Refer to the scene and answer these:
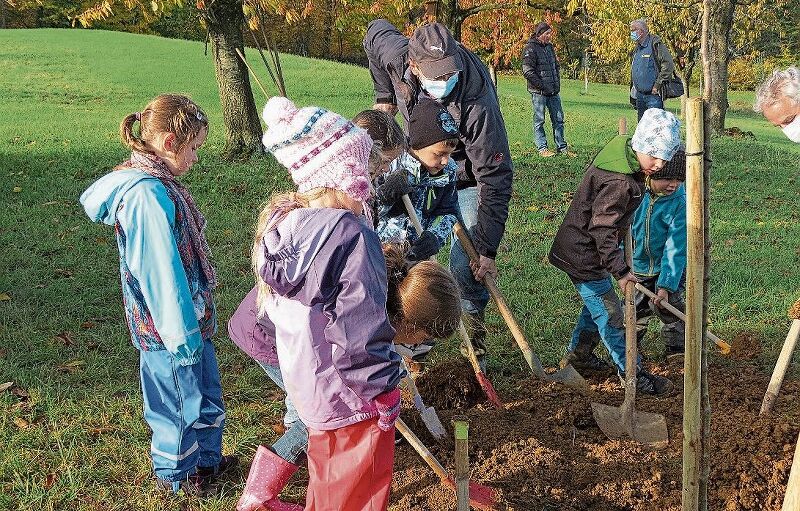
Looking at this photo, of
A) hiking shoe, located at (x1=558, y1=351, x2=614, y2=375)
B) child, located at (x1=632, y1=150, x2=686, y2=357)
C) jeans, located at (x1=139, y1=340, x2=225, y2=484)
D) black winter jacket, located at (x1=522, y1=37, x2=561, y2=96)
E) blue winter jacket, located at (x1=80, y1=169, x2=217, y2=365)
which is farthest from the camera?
black winter jacket, located at (x1=522, y1=37, x2=561, y2=96)

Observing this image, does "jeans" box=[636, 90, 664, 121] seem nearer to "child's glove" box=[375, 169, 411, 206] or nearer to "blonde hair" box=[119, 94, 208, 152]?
"child's glove" box=[375, 169, 411, 206]

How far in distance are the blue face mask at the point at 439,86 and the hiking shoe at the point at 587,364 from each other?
1.76 m

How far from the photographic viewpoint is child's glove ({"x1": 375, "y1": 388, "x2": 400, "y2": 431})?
234cm

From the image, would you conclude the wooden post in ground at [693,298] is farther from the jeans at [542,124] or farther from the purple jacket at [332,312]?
the jeans at [542,124]

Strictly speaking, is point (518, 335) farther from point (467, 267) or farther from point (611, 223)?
point (611, 223)

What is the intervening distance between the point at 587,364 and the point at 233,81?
673 centimetres

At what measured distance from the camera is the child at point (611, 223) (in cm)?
356

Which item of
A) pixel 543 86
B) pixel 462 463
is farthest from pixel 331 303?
pixel 543 86

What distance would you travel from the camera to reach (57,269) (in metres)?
6.07

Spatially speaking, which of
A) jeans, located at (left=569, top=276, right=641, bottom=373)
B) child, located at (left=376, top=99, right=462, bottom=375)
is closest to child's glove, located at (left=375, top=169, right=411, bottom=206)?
child, located at (left=376, top=99, right=462, bottom=375)

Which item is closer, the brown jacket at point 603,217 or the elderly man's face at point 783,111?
the elderly man's face at point 783,111

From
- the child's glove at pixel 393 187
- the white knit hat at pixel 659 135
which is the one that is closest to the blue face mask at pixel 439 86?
the child's glove at pixel 393 187

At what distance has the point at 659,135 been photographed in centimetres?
351

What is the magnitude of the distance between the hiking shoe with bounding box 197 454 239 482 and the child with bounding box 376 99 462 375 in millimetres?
1025
